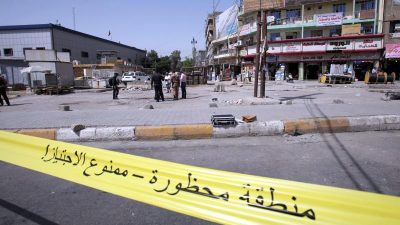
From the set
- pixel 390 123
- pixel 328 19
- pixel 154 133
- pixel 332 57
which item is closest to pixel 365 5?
pixel 328 19

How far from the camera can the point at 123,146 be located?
6.47 metres

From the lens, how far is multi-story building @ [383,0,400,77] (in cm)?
3622

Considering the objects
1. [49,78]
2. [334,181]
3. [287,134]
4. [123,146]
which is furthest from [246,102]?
[49,78]

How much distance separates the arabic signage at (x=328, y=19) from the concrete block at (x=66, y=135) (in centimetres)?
4186

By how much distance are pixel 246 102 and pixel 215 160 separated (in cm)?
780

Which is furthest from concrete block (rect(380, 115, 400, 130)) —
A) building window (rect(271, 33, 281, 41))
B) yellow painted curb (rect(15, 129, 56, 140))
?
building window (rect(271, 33, 281, 41))

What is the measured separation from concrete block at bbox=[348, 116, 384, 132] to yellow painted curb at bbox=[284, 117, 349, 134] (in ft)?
0.48

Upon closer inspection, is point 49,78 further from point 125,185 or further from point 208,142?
point 125,185

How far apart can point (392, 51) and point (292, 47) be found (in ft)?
37.1

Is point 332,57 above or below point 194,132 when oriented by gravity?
above

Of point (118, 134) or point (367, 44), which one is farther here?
point (367, 44)

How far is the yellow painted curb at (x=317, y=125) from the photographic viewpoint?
7.11 m

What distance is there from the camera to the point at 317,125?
7.18 metres

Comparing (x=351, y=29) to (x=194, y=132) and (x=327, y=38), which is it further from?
(x=194, y=132)
